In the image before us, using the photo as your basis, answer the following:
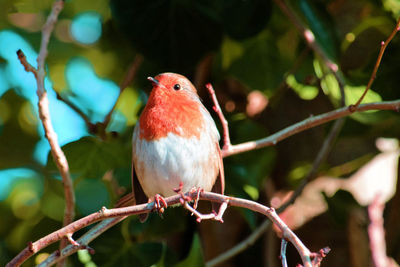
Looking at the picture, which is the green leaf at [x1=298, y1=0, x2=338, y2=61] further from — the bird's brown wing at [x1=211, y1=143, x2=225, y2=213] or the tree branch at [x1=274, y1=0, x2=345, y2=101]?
the bird's brown wing at [x1=211, y1=143, x2=225, y2=213]

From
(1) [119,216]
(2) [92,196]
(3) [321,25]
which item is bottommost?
(1) [119,216]

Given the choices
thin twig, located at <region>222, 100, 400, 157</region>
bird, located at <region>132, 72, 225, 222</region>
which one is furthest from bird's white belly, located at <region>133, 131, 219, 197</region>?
thin twig, located at <region>222, 100, 400, 157</region>

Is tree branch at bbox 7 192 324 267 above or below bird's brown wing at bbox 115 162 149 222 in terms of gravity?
below

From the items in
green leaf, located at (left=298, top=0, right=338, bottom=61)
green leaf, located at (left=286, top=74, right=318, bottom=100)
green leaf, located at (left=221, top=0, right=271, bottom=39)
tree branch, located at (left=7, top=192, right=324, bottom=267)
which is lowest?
tree branch, located at (left=7, top=192, right=324, bottom=267)

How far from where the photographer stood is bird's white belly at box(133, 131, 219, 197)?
3.08 meters

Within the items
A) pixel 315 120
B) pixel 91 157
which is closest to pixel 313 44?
pixel 315 120

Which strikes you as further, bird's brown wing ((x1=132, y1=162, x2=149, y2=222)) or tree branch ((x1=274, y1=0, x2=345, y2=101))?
bird's brown wing ((x1=132, y1=162, x2=149, y2=222))

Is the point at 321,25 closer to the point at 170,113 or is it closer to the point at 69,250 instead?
the point at 170,113

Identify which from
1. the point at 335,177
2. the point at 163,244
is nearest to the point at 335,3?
the point at 335,177

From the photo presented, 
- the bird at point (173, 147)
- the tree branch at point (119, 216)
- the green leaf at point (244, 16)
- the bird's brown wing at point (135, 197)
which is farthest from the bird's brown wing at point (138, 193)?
the green leaf at point (244, 16)

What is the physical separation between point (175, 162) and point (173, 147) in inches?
3.2

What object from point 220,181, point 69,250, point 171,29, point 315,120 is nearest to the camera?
point 69,250

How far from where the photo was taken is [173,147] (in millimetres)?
3076

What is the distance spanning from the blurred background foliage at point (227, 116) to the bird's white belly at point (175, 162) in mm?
358
